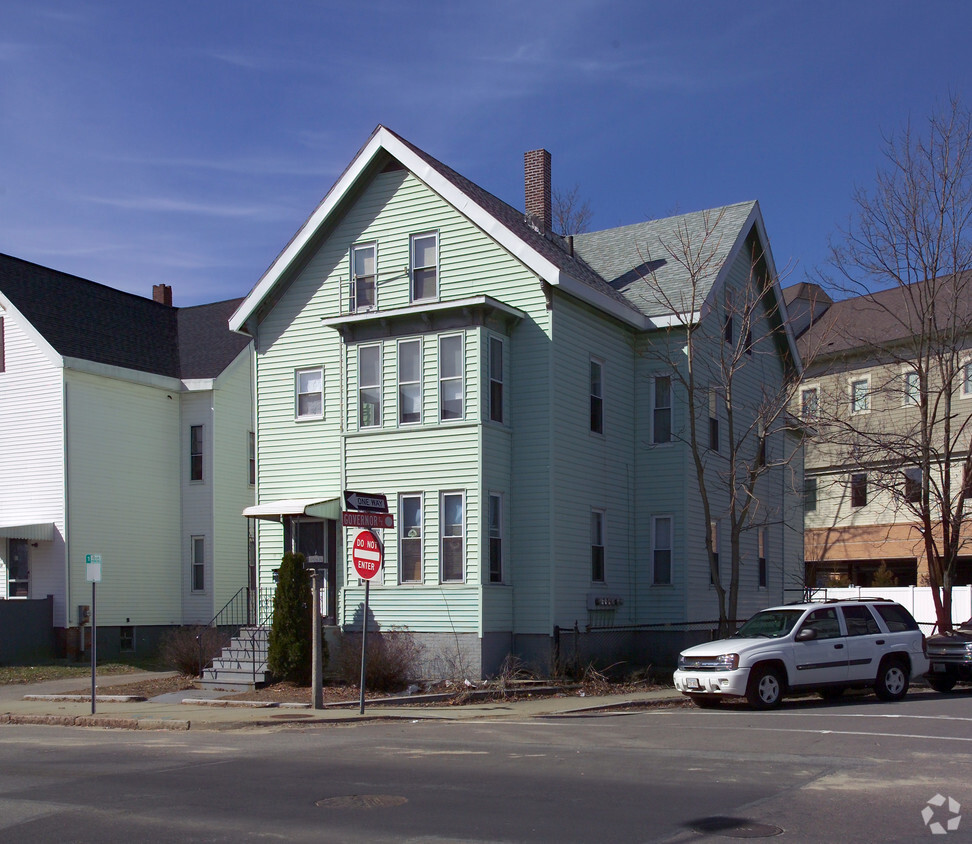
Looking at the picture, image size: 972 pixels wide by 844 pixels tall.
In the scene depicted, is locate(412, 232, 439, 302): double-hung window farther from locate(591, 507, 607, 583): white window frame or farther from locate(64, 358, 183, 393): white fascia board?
locate(64, 358, 183, 393): white fascia board

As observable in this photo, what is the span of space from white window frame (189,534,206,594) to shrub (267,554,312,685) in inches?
416

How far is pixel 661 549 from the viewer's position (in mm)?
25844

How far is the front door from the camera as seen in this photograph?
28641mm

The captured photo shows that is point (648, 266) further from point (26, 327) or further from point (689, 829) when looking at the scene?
point (689, 829)

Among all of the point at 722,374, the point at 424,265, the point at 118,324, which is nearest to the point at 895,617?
the point at 722,374

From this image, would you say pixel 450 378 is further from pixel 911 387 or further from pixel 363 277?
pixel 911 387

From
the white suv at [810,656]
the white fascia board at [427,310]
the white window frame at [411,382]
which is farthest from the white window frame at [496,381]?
the white suv at [810,656]

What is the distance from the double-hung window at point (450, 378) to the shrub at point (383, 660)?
448 centimetres

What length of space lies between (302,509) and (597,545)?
21.3 feet

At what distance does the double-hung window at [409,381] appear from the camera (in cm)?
2284

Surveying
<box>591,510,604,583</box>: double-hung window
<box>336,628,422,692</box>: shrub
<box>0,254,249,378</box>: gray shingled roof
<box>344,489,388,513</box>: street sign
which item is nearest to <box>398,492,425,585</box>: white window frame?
<box>336,628,422,692</box>: shrub

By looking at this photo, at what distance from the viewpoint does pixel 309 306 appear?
2517 cm

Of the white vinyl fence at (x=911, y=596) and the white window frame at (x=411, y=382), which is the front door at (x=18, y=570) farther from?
the white vinyl fence at (x=911, y=596)

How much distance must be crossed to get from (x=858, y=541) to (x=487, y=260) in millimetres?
26852
